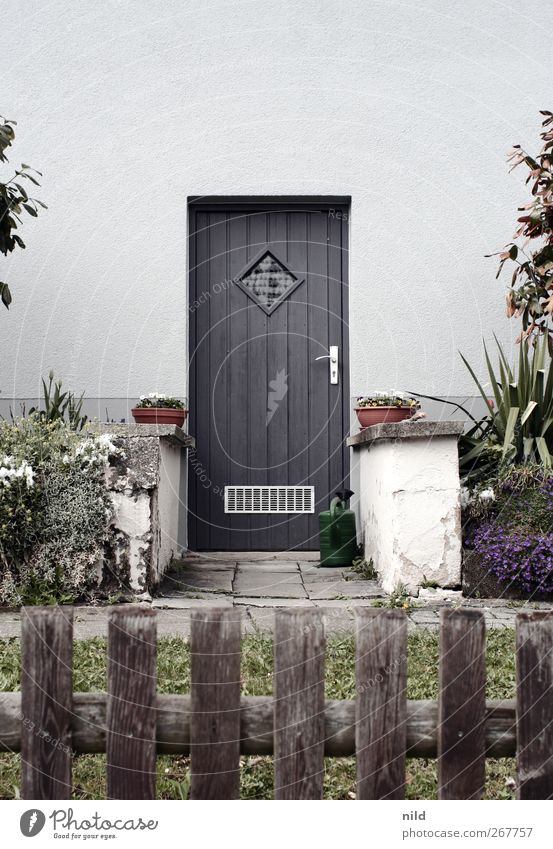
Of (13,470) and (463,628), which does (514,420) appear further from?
(463,628)

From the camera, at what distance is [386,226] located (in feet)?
17.3

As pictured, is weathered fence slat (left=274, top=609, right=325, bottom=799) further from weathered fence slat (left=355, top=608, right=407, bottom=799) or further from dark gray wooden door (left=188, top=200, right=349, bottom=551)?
dark gray wooden door (left=188, top=200, right=349, bottom=551)

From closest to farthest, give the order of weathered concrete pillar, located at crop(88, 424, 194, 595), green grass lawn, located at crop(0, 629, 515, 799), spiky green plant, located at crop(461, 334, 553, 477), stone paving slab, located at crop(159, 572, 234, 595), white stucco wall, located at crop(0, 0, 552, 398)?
green grass lawn, located at crop(0, 629, 515, 799), weathered concrete pillar, located at crop(88, 424, 194, 595), stone paving slab, located at crop(159, 572, 234, 595), spiky green plant, located at crop(461, 334, 553, 477), white stucco wall, located at crop(0, 0, 552, 398)

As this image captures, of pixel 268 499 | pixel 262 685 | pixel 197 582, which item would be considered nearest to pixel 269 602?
pixel 197 582

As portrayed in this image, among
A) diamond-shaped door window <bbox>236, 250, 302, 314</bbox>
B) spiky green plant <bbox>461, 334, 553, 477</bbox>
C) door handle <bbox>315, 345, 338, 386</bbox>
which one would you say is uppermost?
diamond-shaped door window <bbox>236, 250, 302, 314</bbox>

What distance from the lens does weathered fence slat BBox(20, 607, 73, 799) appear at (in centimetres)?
133

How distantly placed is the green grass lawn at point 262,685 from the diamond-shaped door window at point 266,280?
2882 millimetres

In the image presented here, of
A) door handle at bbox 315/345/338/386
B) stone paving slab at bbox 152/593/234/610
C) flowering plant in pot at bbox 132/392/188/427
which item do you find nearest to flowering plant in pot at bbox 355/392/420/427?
door handle at bbox 315/345/338/386

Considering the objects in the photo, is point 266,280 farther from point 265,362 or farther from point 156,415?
point 156,415

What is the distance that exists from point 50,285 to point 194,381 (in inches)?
42.6

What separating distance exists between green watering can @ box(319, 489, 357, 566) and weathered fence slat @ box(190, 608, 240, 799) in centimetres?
345

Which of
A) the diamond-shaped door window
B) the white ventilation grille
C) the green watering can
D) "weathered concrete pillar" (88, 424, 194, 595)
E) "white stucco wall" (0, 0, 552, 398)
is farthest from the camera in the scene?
the diamond-shaped door window

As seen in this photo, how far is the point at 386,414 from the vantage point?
4.46 m
